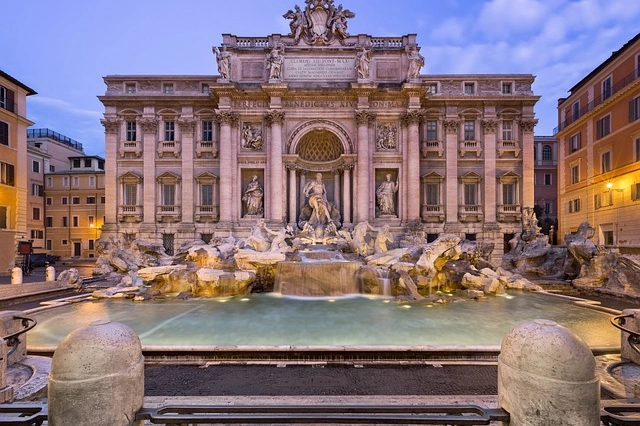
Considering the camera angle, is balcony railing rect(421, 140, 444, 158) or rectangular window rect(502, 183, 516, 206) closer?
balcony railing rect(421, 140, 444, 158)

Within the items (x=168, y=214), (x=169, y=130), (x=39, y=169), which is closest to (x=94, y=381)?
(x=168, y=214)

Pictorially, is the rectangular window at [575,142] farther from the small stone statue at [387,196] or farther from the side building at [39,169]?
the side building at [39,169]

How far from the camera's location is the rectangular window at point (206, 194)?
75.6 feet

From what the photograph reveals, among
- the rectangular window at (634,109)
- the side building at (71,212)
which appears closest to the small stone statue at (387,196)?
the rectangular window at (634,109)

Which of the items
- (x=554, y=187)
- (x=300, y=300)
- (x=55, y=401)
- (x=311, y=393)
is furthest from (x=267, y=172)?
(x=554, y=187)

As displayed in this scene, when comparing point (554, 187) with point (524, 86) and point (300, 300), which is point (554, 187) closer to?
point (524, 86)

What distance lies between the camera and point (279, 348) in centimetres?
605

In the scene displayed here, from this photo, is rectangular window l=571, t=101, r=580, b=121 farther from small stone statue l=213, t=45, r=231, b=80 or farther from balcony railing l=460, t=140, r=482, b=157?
small stone statue l=213, t=45, r=231, b=80

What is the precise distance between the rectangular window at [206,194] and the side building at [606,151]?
24.9 metres

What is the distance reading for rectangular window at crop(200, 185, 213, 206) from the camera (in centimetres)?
2303

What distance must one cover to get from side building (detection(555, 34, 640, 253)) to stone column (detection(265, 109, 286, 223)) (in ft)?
63.5

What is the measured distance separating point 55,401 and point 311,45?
77.4ft

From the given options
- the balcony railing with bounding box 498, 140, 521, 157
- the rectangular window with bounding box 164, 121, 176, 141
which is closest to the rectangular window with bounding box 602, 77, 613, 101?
the balcony railing with bounding box 498, 140, 521, 157

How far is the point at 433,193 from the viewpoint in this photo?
75.5 ft
